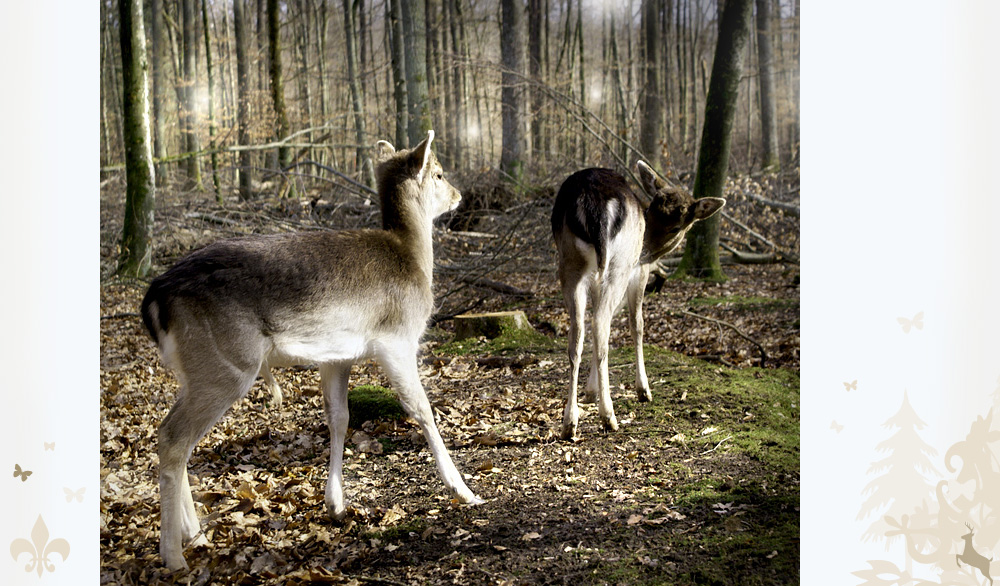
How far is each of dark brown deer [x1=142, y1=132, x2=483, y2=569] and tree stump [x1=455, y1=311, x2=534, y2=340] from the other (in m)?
2.63

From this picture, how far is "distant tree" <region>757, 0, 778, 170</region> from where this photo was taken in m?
12.2

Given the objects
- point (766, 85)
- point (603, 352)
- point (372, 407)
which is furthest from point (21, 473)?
point (766, 85)

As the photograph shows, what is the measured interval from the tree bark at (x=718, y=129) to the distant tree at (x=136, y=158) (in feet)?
19.2

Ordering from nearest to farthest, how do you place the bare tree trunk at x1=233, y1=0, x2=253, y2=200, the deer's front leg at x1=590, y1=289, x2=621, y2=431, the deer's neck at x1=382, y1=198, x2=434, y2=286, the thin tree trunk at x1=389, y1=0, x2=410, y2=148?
the deer's neck at x1=382, y1=198, x2=434, y2=286 → the deer's front leg at x1=590, y1=289, x2=621, y2=431 → the thin tree trunk at x1=389, y1=0, x2=410, y2=148 → the bare tree trunk at x1=233, y1=0, x2=253, y2=200

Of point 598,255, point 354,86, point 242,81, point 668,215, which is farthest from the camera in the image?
point 354,86

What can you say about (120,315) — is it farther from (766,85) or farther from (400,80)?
(766,85)

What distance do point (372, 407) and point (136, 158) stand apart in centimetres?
412

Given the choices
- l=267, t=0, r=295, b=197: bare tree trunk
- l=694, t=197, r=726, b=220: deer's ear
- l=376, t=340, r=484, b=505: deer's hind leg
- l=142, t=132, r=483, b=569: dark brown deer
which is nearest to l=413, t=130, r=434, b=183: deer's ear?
l=142, t=132, r=483, b=569: dark brown deer

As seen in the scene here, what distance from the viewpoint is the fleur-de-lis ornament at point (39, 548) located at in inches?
119

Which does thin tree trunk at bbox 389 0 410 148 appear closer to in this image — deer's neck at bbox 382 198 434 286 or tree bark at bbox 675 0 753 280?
tree bark at bbox 675 0 753 280

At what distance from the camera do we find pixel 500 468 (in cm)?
403

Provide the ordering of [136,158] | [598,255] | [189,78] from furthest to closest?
[189,78]
[136,158]
[598,255]

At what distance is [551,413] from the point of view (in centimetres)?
495

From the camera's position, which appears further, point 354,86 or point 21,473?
point 354,86
